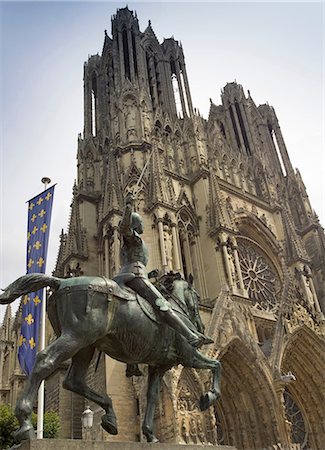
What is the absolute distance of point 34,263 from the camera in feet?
43.3

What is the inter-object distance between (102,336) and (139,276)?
104 centimetres


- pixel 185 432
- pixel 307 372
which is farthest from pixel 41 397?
pixel 307 372

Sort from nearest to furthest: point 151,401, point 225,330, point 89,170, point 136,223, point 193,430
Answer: point 151,401 < point 136,223 < point 193,430 < point 225,330 < point 89,170

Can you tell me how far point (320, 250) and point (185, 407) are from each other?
702 inches

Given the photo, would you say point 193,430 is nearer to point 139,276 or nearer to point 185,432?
point 185,432

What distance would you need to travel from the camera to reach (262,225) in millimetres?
28078

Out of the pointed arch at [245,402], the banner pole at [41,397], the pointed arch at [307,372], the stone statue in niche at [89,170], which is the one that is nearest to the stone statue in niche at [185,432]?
the pointed arch at [245,402]

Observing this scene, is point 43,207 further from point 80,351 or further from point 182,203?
point 182,203

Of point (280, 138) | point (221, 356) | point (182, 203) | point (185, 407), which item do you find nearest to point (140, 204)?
point (182, 203)

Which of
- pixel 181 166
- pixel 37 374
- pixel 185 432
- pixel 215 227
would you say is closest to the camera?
pixel 37 374

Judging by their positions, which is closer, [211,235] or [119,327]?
[119,327]

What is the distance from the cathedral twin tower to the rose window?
79 mm

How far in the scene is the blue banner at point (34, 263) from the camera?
1244 cm

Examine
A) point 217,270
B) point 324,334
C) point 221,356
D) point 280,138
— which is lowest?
point 221,356
